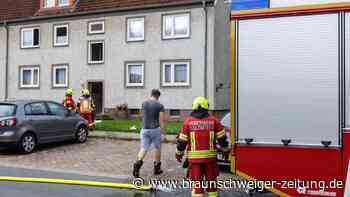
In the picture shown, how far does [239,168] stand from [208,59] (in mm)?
18502

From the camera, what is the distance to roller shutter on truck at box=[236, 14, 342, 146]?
6.21 meters

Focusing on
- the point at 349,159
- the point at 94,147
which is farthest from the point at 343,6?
the point at 94,147

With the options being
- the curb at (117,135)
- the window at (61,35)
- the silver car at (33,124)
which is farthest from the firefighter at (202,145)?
the window at (61,35)

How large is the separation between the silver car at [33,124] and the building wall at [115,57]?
10.8 metres

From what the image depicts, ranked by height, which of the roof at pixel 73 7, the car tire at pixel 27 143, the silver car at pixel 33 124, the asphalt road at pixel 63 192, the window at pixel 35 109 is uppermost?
the roof at pixel 73 7

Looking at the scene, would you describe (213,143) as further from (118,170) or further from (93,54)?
(93,54)

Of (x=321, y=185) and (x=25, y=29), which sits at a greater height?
(x=25, y=29)

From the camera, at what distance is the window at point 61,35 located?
96.7 ft

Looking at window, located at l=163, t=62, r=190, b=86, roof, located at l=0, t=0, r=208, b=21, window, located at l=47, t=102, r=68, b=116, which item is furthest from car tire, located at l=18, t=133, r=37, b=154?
roof, located at l=0, t=0, r=208, b=21

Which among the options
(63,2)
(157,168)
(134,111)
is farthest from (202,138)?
(63,2)

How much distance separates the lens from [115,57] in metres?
27.6

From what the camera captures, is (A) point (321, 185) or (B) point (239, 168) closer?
(A) point (321, 185)

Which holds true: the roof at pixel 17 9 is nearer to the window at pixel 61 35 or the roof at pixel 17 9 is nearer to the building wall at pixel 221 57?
the window at pixel 61 35

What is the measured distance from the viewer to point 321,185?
629cm
